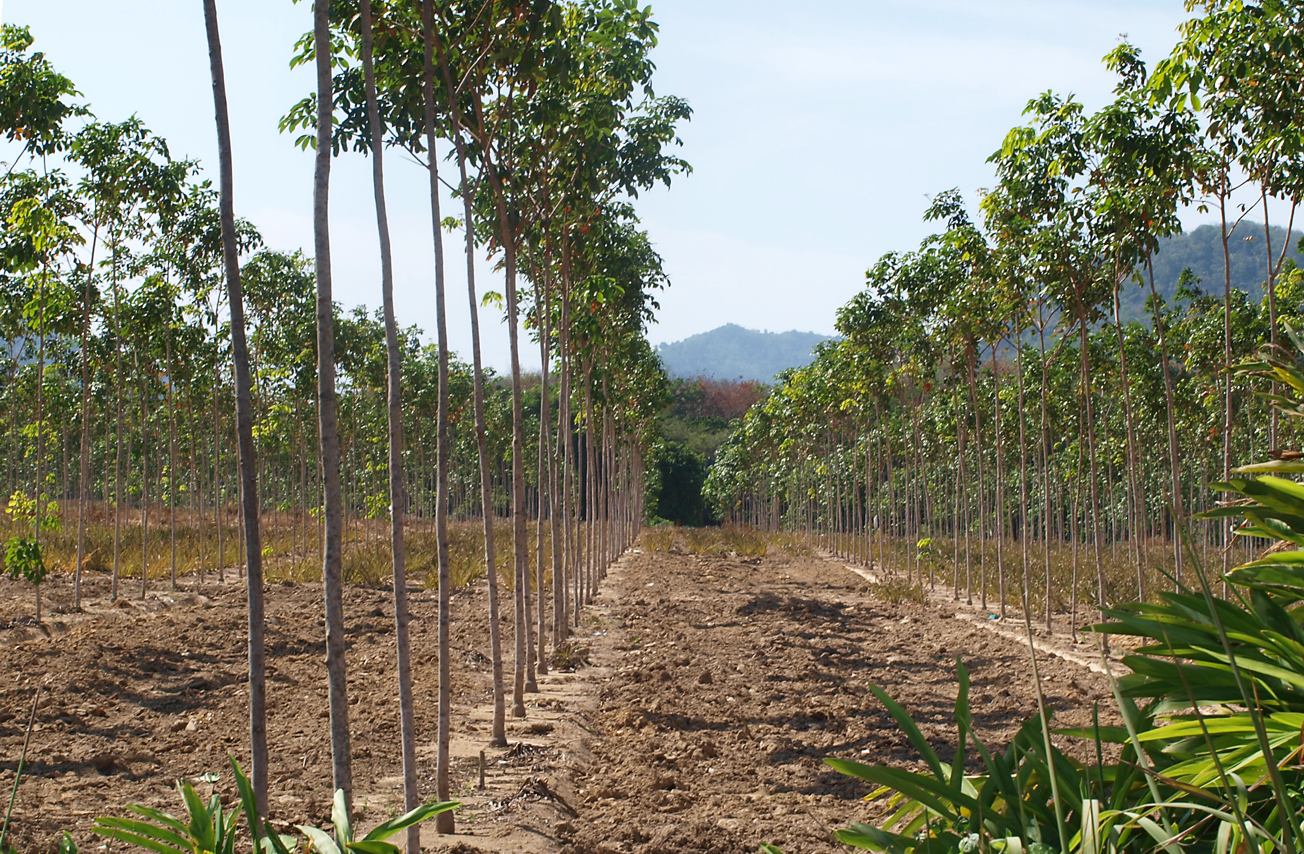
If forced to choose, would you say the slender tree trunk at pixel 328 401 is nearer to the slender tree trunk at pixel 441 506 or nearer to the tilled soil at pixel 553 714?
the tilled soil at pixel 553 714

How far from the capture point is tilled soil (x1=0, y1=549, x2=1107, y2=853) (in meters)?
6.69

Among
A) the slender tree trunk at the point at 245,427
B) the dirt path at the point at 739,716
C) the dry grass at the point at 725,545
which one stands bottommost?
the dry grass at the point at 725,545

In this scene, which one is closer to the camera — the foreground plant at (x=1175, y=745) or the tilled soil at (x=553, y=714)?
the foreground plant at (x=1175, y=745)

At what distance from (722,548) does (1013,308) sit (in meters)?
24.2

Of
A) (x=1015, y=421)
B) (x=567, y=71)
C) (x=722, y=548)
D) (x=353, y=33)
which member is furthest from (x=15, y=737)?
(x=722, y=548)

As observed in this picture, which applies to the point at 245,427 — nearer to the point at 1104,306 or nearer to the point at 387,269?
the point at 387,269

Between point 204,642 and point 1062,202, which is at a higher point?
point 1062,202

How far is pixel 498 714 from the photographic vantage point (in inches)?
332

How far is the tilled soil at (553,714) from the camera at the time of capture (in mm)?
6688

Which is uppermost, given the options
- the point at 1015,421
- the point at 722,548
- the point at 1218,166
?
the point at 1218,166

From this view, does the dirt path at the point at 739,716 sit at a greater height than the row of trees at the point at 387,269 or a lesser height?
lesser

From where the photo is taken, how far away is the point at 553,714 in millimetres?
9961

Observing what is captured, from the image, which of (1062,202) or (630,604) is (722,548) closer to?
(630,604)

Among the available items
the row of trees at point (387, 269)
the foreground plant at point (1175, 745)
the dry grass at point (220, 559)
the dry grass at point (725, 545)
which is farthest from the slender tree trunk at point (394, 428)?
the dry grass at point (725, 545)
